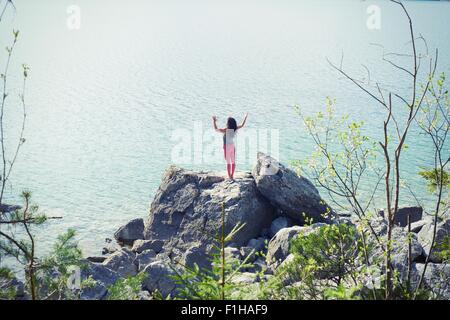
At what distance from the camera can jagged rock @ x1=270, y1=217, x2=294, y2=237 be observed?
1802 centimetres

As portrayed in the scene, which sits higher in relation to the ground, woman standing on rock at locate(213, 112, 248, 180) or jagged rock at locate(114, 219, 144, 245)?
woman standing on rock at locate(213, 112, 248, 180)

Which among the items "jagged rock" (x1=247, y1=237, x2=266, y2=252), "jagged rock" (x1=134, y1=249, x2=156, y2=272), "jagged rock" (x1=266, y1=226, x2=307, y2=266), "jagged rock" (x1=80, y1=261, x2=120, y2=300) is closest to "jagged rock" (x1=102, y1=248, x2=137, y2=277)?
"jagged rock" (x1=134, y1=249, x2=156, y2=272)

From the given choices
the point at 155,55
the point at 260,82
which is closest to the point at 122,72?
the point at 155,55

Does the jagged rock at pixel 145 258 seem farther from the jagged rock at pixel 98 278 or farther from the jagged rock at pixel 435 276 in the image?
the jagged rock at pixel 435 276

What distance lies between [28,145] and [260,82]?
20.0 metres

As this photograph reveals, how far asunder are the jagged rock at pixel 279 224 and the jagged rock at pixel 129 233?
4.48m

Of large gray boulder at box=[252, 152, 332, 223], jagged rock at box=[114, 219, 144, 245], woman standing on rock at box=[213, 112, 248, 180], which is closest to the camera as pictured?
large gray boulder at box=[252, 152, 332, 223]

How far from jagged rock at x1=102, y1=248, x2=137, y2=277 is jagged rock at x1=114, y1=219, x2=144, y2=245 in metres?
2.72

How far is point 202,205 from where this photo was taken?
723 inches

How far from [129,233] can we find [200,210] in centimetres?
290

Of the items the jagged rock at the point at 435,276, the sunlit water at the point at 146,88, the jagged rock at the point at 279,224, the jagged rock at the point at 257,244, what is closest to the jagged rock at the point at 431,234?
the jagged rock at the point at 435,276

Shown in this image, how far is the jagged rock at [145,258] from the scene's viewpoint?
55.8 ft

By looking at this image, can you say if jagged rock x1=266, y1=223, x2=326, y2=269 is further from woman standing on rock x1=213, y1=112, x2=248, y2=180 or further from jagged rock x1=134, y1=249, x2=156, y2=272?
jagged rock x1=134, y1=249, x2=156, y2=272

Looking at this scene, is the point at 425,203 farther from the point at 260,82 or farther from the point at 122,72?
the point at 122,72
